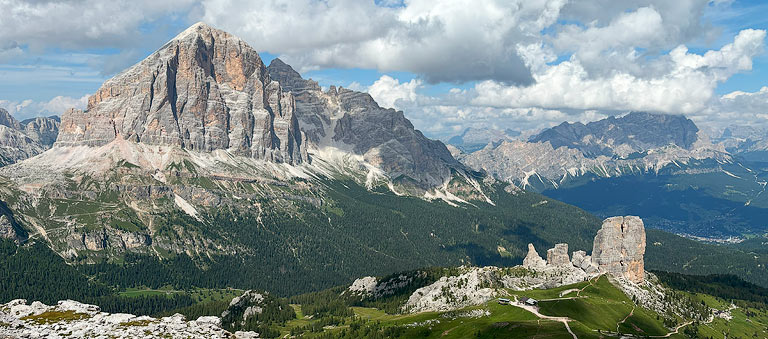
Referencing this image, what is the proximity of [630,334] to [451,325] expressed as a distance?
5398cm

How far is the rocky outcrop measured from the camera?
13962 cm

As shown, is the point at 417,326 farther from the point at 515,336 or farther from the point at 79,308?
the point at 79,308

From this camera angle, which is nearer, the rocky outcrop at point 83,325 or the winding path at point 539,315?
the rocky outcrop at point 83,325

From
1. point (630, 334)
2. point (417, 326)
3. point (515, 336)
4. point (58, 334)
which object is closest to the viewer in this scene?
point (58, 334)

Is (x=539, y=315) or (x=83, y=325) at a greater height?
(x=83, y=325)

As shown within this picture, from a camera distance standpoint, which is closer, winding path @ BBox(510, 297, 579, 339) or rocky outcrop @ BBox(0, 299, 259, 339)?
rocky outcrop @ BBox(0, 299, 259, 339)

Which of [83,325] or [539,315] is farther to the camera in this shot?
[539,315]

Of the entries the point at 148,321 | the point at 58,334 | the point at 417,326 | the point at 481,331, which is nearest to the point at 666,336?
the point at 481,331

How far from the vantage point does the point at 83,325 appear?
478 feet

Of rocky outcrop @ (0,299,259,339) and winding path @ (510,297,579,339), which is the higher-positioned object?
rocky outcrop @ (0,299,259,339)

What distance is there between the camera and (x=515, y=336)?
163 meters

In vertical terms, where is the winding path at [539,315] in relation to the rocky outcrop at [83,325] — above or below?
below

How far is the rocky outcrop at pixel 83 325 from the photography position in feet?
458

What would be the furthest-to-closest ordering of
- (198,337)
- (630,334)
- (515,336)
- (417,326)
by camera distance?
(417,326) < (630,334) < (515,336) < (198,337)
